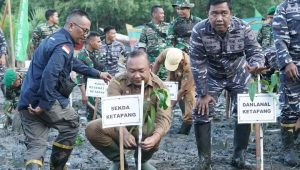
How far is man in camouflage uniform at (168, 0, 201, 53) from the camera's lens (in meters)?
11.3

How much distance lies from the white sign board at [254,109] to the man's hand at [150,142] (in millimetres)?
827

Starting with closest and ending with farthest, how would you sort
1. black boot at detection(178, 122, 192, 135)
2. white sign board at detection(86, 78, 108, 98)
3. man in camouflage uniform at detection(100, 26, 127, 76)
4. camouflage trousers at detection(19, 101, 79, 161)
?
camouflage trousers at detection(19, 101, 79, 161) → black boot at detection(178, 122, 192, 135) → white sign board at detection(86, 78, 108, 98) → man in camouflage uniform at detection(100, 26, 127, 76)

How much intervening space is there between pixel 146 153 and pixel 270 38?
664cm

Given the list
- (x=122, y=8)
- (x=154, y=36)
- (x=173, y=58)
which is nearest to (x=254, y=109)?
(x=173, y=58)

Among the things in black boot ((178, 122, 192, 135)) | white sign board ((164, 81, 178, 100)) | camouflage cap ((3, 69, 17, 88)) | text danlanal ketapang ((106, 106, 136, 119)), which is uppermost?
camouflage cap ((3, 69, 17, 88))

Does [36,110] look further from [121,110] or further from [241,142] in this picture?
[241,142]

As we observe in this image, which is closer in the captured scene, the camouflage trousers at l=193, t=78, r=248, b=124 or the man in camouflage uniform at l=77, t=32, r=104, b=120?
the camouflage trousers at l=193, t=78, r=248, b=124

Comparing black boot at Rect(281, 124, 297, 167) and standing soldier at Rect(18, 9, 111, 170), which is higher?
standing soldier at Rect(18, 9, 111, 170)

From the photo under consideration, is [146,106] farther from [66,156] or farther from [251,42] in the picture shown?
[251,42]

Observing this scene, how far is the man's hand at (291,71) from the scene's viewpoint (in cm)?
668

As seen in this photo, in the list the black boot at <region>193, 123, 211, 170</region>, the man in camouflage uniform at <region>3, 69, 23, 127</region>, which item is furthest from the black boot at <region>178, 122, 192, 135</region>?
the black boot at <region>193, 123, 211, 170</region>

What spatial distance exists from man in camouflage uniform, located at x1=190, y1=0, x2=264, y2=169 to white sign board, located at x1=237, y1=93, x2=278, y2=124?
0.83 meters

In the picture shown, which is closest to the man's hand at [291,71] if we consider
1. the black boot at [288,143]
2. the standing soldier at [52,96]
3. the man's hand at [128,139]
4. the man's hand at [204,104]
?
the black boot at [288,143]

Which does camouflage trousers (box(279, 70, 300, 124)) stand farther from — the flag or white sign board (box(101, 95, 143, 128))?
the flag
